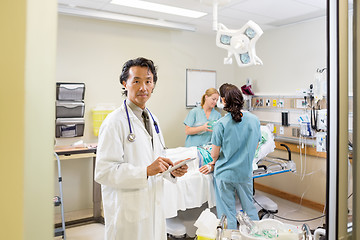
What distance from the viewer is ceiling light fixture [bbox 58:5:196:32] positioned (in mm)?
3342

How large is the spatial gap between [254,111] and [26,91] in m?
4.55

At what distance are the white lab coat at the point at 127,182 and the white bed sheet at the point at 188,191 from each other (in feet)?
3.00

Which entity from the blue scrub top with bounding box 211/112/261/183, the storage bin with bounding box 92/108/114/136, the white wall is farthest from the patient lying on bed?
the white wall

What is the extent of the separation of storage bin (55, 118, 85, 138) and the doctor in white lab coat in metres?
2.11

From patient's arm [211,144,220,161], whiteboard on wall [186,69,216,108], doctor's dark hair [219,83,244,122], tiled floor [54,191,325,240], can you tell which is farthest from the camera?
whiteboard on wall [186,69,216,108]

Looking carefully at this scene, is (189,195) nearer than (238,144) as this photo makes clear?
No

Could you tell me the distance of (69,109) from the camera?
3547 mm

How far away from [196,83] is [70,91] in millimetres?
2075

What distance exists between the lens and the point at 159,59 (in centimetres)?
433

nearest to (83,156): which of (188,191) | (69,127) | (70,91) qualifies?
(69,127)

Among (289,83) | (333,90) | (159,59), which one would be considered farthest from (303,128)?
(333,90)

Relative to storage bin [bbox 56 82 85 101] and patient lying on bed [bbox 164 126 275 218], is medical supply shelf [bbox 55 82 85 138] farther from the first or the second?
patient lying on bed [bbox 164 126 275 218]

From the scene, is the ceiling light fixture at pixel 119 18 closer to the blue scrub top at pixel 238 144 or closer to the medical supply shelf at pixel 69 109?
the medical supply shelf at pixel 69 109

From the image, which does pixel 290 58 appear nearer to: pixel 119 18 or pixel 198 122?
pixel 198 122
